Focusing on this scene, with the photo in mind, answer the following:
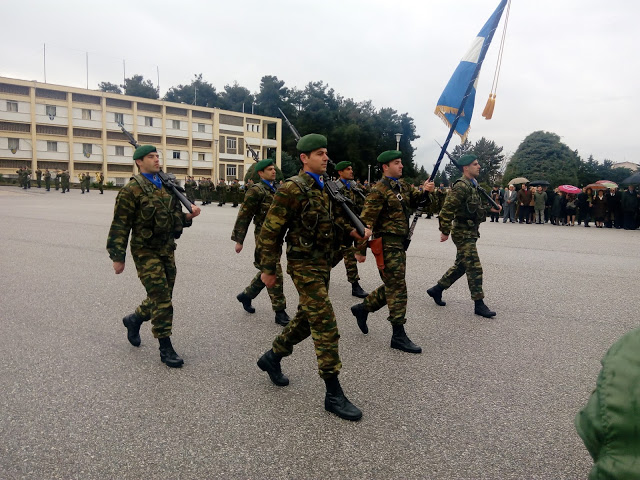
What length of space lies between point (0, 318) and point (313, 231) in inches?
168

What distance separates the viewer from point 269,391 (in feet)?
12.5

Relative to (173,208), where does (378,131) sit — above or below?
above

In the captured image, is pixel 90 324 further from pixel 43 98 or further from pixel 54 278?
pixel 43 98

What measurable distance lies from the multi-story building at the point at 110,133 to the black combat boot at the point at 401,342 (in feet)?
168

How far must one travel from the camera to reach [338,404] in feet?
11.3

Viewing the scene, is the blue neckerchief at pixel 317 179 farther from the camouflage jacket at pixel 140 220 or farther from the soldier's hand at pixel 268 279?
the camouflage jacket at pixel 140 220

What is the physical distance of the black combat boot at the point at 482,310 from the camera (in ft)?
19.5

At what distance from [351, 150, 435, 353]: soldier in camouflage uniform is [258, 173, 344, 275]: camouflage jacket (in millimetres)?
1243

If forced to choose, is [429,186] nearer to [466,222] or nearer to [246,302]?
[466,222]

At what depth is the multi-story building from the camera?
169ft

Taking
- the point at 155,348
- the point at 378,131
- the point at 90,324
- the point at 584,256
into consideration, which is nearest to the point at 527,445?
the point at 155,348

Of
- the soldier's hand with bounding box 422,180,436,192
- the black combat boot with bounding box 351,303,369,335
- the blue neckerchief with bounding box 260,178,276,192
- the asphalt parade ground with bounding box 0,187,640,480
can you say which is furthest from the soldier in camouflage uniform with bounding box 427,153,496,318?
the blue neckerchief with bounding box 260,178,276,192

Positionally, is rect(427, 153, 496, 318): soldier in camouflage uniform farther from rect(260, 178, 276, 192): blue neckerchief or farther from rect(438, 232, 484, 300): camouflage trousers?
rect(260, 178, 276, 192): blue neckerchief

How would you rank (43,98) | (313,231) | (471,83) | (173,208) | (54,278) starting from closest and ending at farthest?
(313,231)
(173,208)
(471,83)
(54,278)
(43,98)
